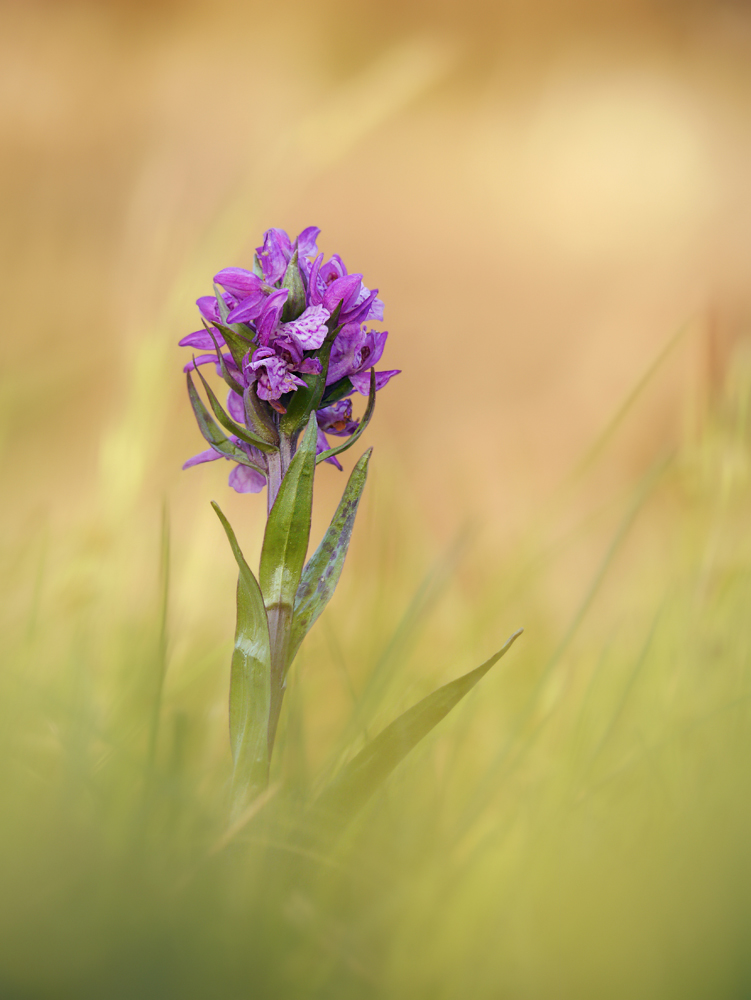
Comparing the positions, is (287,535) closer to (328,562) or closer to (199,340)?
(328,562)

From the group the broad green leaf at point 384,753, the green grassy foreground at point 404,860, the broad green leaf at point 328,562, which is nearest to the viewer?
the green grassy foreground at point 404,860

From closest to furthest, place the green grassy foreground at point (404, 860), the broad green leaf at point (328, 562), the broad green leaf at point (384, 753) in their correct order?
1. the green grassy foreground at point (404, 860)
2. the broad green leaf at point (384, 753)
3. the broad green leaf at point (328, 562)

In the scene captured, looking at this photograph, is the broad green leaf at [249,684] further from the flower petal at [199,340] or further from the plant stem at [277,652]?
the flower petal at [199,340]

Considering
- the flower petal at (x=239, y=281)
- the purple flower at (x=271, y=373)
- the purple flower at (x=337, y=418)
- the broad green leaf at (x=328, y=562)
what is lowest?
the broad green leaf at (x=328, y=562)

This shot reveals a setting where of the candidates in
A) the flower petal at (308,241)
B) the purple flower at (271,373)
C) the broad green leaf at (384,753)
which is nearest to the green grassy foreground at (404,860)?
the broad green leaf at (384,753)

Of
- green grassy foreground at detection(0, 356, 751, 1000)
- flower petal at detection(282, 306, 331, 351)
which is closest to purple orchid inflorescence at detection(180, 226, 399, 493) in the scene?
flower petal at detection(282, 306, 331, 351)

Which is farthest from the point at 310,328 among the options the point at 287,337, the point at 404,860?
the point at 404,860
